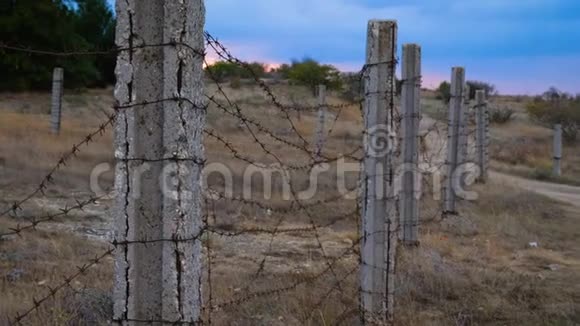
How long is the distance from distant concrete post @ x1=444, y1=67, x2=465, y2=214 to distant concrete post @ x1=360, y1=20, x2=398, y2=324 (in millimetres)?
5574

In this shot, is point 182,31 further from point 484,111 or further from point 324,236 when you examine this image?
point 484,111

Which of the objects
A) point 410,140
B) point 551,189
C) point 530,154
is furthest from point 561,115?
point 410,140

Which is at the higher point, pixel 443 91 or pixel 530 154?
pixel 443 91

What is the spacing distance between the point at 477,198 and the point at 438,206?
1607 mm

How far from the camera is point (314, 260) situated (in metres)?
7.10

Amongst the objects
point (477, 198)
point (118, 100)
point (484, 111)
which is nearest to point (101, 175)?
point (477, 198)

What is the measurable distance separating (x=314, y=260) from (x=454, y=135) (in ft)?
13.3

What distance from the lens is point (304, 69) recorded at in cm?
4719

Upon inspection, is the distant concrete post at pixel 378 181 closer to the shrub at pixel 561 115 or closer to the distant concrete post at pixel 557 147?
the distant concrete post at pixel 557 147

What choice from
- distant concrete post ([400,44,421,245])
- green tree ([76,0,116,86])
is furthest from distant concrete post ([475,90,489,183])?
green tree ([76,0,116,86])

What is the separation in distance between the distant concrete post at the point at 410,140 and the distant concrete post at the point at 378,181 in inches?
111

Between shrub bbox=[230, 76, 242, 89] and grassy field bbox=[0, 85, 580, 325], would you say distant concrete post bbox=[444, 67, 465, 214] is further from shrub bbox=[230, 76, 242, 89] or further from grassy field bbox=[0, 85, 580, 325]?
shrub bbox=[230, 76, 242, 89]

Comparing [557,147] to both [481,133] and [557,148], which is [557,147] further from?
[481,133]

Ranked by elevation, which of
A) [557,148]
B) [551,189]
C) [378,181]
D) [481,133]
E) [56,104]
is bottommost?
[551,189]
